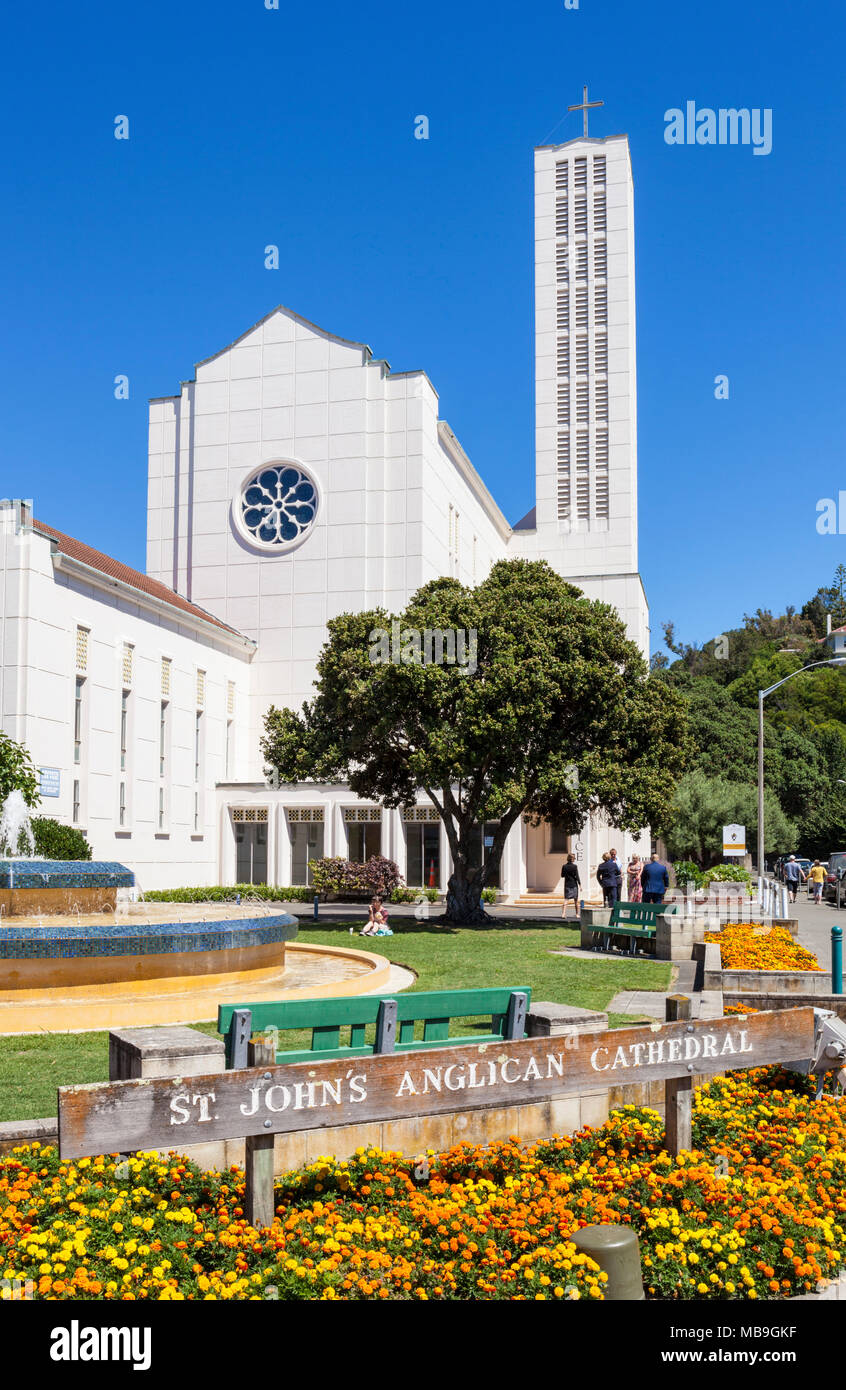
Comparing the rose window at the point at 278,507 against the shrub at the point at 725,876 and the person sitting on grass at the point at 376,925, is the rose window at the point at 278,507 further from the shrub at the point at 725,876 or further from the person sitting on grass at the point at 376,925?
the person sitting on grass at the point at 376,925

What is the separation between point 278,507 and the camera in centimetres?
4512

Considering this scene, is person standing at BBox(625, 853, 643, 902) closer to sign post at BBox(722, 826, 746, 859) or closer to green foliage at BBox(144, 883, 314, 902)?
sign post at BBox(722, 826, 746, 859)

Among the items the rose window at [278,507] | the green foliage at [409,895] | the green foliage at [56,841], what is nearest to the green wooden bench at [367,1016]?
the green foliage at [56,841]

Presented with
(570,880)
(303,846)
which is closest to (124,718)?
(303,846)

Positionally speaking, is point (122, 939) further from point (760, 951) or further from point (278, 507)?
point (278, 507)

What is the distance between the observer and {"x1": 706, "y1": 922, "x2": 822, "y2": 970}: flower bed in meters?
13.6

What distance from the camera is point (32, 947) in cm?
1075

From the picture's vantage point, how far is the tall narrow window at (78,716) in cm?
3209

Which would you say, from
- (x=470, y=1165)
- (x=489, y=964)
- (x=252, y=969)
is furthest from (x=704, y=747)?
(x=470, y=1165)

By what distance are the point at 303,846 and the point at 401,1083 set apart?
3710 cm

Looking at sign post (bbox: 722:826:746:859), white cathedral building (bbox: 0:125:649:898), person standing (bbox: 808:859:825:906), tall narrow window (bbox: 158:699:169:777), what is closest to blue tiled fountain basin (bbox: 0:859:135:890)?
white cathedral building (bbox: 0:125:649:898)
